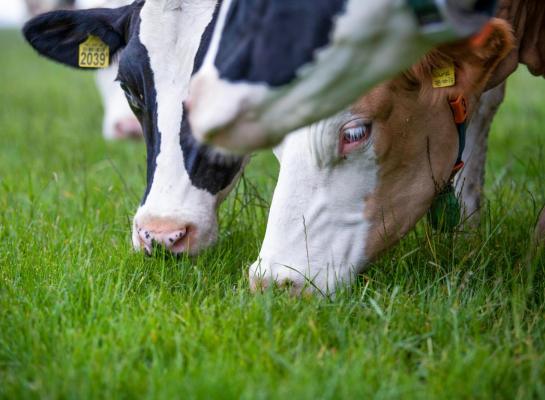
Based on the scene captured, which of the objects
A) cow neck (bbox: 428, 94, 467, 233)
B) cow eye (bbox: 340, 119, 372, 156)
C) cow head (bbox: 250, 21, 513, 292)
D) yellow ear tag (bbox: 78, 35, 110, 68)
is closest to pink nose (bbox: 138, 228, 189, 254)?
cow head (bbox: 250, 21, 513, 292)

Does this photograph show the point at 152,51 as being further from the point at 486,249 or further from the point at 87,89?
the point at 87,89

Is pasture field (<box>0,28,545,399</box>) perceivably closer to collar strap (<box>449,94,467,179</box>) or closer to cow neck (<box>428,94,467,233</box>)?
cow neck (<box>428,94,467,233</box>)

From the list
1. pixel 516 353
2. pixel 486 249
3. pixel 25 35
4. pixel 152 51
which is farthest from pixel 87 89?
pixel 516 353

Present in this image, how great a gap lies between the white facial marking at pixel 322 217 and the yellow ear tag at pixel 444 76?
0.34 meters

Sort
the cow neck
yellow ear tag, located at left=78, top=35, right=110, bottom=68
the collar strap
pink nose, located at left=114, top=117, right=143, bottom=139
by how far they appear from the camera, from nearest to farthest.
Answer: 1. the collar strap
2. the cow neck
3. yellow ear tag, located at left=78, top=35, right=110, bottom=68
4. pink nose, located at left=114, top=117, right=143, bottom=139

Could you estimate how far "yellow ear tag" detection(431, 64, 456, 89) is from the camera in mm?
3152

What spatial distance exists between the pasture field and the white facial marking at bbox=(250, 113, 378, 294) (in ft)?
0.38

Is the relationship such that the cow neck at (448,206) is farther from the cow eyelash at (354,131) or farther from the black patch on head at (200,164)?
the black patch on head at (200,164)

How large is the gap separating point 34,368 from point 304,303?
95cm

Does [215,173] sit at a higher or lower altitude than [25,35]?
lower

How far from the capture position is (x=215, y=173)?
3.82 metres

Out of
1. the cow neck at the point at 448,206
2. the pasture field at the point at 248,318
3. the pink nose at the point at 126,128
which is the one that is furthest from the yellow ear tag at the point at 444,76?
the pink nose at the point at 126,128

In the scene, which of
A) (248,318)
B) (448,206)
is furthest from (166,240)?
(448,206)

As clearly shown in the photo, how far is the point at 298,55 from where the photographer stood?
7.06 feet
